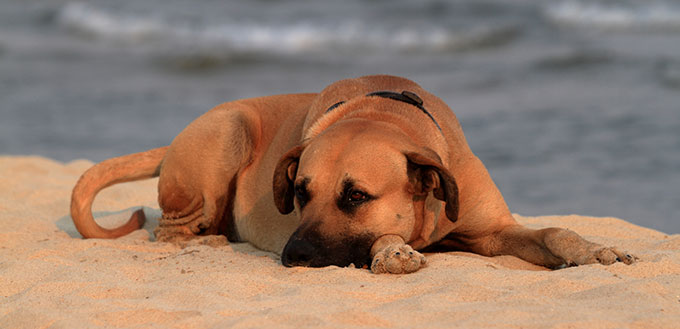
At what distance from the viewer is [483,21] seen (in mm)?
18078

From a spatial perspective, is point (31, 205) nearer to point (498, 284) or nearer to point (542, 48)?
point (498, 284)

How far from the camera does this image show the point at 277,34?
19.7 meters

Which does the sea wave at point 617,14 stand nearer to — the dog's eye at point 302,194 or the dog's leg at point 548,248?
the dog's leg at point 548,248

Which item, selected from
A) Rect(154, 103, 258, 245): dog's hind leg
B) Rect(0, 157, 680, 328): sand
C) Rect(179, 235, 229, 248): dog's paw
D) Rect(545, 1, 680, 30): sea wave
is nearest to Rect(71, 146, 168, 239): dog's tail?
Rect(154, 103, 258, 245): dog's hind leg

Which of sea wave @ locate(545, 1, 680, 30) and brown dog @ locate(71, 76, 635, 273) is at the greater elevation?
sea wave @ locate(545, 1, 680, 30)

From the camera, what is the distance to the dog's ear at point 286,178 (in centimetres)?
450

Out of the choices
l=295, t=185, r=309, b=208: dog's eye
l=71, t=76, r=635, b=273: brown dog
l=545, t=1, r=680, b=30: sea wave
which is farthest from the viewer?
l=545, t=1, r=680, b=30: sea wave

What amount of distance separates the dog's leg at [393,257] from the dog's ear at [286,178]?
677mm

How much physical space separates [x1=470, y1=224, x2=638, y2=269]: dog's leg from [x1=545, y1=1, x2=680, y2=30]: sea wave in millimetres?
12774

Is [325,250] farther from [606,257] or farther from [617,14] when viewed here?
[617,14]

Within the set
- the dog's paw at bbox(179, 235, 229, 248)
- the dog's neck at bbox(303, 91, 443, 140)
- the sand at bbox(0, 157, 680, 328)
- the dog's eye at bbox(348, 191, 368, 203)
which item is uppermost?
the dog's neck at bbox(303, 91, 443, 140)

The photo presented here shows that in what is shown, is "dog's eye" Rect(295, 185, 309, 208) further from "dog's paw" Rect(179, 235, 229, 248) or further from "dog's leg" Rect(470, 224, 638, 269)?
"dog's paw" Rect(179, 235, 229, 248)

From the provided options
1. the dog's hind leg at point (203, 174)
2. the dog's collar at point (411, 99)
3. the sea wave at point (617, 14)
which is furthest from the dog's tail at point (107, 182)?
the sea wave at point (617, 14)

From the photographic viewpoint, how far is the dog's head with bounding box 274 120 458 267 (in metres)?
4.13
